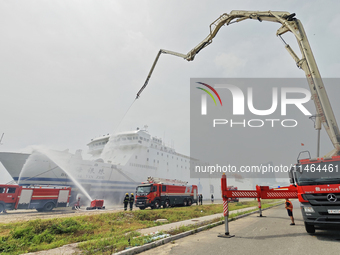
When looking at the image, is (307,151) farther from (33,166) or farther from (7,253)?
(33,166)

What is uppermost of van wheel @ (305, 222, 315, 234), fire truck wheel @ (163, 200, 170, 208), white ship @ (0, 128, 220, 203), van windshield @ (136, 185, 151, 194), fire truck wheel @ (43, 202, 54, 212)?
white ship @ (0, 128, 220, 203)

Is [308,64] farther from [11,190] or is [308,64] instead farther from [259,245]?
[11,190]

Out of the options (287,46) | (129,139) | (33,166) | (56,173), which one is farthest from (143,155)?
(287,46)

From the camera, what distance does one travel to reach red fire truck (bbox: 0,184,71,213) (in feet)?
56.7

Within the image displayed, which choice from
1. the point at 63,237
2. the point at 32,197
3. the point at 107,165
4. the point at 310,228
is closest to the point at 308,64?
the point at 310,228

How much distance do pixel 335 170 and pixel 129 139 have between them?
35.0m

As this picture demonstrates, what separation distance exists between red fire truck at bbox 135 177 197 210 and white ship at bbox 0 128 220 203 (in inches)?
446

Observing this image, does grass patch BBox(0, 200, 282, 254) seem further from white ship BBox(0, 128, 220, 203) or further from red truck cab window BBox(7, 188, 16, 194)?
white ship BBox(0, 128, 220, 203)

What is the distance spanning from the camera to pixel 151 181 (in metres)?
21.2

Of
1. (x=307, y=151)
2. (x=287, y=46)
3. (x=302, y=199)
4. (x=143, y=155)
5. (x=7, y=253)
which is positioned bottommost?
(x=7, y=253)

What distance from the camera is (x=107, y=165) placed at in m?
31.3

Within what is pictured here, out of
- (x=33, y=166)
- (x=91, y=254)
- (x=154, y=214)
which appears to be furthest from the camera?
(x=33, y=166)

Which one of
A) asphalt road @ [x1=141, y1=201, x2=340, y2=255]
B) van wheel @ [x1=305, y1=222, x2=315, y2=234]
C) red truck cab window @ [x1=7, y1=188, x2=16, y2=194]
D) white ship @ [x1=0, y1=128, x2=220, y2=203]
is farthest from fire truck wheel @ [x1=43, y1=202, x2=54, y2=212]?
van wheel @ [x1=305, y1=222, x2=315, y2=234]

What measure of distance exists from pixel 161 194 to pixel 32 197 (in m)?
12.5
